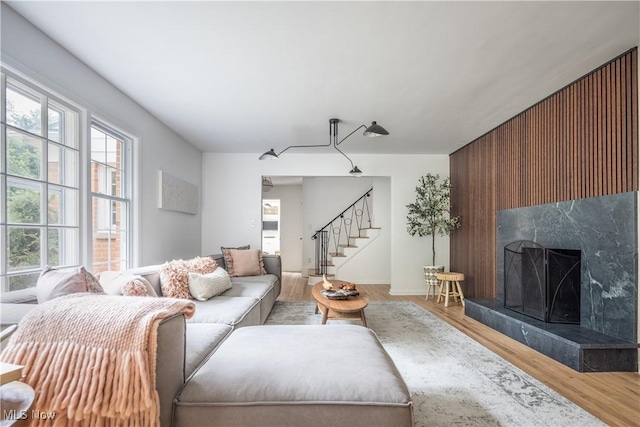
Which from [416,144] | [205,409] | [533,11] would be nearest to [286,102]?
[533,11]

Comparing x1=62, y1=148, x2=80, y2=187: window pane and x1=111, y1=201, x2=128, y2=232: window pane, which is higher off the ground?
x1=62, y1=148, x2=80, y2=187: window pane

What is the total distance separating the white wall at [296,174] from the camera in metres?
5.74

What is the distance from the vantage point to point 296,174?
579 centimetres

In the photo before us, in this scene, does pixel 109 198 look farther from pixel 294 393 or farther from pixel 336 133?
pixel 294 393

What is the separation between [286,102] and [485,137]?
3070mm

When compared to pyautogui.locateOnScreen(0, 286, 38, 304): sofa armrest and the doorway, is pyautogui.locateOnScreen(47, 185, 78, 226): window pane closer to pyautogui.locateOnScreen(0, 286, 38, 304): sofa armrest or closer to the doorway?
pyautogui.locateOnScreen(0, 286, 38, 304): sofa armrest

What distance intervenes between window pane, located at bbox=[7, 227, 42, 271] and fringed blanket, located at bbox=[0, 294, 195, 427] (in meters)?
1.35

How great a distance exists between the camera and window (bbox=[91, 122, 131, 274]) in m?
2.98

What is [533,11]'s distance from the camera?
6.48ft

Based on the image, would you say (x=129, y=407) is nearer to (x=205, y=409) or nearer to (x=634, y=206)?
(x=205, y=409)

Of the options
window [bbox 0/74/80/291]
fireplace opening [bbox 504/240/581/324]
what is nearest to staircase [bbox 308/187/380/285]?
fireplace opening [bbox 504/240/581/324]

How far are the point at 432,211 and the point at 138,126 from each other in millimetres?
4527

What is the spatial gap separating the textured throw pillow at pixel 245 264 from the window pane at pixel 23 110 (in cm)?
270

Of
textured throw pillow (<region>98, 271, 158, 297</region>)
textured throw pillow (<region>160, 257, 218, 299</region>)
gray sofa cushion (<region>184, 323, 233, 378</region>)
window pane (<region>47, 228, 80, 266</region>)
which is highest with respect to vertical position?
window pane (<region>47, 228, 80, 266</region>)
